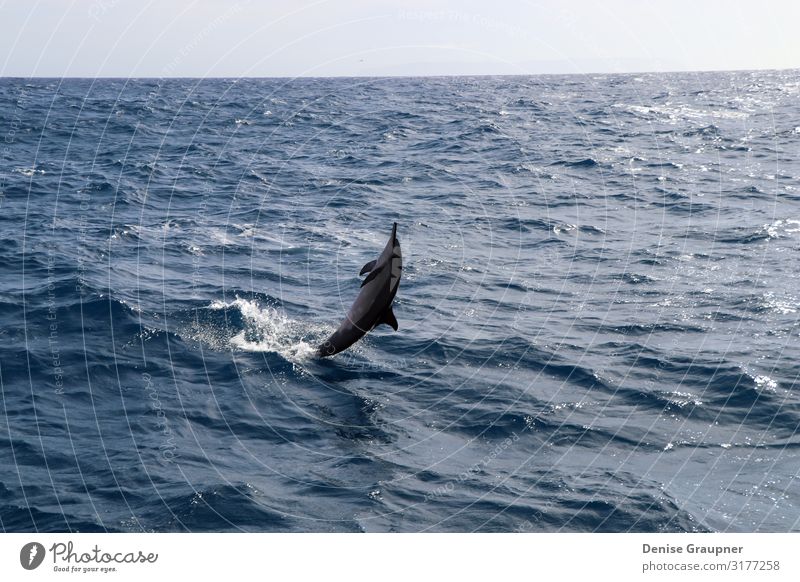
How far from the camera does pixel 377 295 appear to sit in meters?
20.3

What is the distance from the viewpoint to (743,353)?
2477cm

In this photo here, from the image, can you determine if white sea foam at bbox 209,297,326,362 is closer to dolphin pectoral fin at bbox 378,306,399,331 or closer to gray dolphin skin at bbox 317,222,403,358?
gray dolphin skin at bbox 317,222,403,358

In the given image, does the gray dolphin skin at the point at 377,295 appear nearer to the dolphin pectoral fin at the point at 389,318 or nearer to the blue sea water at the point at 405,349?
the dolphin pectoral fin at the point at 389,318

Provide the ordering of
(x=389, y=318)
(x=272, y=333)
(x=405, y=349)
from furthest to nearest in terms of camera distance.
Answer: (x=272, y=333)
(x=405, y=349)
(x=389, y=318)

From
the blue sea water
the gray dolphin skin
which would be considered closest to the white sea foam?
the blue sea water

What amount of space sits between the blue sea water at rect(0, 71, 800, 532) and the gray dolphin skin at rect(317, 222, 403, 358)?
168 centimetres

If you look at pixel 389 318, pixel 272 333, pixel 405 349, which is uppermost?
pixel 272 333

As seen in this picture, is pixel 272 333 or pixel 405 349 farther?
pixel 272 333

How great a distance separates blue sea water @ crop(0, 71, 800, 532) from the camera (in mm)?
16750

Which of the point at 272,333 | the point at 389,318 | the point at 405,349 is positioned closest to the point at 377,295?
the point at 389,318

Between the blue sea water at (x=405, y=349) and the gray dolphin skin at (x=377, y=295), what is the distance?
1679 millimetres

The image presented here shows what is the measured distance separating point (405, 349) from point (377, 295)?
525 cm

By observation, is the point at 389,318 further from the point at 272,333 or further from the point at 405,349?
the point at 272,333

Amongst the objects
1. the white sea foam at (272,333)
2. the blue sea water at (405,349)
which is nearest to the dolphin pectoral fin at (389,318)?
the blue sea water at (405,349)
